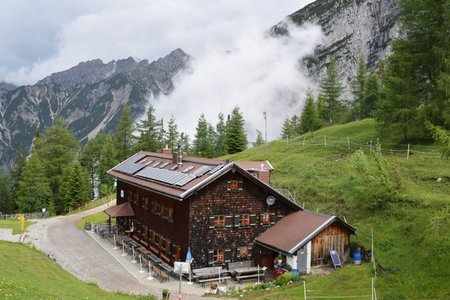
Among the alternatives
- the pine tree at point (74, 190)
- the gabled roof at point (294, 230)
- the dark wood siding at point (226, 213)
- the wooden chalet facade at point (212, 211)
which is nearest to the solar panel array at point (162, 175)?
the wooden chalet facade at point (212, 211)

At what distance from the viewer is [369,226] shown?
32094 millimetres

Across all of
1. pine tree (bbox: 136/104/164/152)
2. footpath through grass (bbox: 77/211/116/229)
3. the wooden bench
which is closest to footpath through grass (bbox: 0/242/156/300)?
the wooden bench

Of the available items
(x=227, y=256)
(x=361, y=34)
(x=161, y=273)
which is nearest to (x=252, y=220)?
(x=227, y=256)

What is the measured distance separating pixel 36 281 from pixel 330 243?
61.4 feet

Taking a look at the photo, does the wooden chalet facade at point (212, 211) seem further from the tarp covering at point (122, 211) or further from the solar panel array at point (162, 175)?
the tarp covering at point (122, 211)

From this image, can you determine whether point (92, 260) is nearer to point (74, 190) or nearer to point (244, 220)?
point (244, 220)

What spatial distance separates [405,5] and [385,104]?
1083cm

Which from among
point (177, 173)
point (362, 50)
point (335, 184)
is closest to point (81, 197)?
point (177, 173)

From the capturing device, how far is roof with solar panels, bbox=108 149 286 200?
31781mm

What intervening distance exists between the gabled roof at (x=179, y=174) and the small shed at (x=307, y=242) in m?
3.03

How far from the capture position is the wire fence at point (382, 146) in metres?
43.5

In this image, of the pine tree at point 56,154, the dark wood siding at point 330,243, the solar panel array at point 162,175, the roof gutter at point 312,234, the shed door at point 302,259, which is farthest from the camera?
the pine tree at point 56,154

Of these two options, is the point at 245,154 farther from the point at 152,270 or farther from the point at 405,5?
the point at 152,270

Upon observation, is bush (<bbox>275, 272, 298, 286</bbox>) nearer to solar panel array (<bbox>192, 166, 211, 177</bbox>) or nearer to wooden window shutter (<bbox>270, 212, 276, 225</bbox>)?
wooden window shutter (<bbox>270, 212, 276, 225</bbox>)
